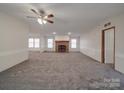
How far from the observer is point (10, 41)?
6.15m

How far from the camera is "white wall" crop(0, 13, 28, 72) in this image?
5.48m

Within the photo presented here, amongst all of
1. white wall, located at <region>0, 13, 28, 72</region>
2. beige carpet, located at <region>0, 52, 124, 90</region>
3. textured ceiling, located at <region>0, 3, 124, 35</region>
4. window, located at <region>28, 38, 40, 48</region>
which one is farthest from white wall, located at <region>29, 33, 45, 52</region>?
beige carpet, located at <region>0, 52, 124, 90</region>

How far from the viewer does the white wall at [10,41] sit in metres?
5.48

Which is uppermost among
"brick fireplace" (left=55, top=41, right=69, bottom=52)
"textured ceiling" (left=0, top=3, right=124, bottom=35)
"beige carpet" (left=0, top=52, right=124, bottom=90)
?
"textured ceiling" (left=0, top=3, right=124, bottom=35)

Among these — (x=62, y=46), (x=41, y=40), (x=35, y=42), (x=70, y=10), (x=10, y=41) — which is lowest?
(x=62, y=46)

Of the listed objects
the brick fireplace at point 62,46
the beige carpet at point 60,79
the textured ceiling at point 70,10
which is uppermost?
the textured ceiling at point 70,10

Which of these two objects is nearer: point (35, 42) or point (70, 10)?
point (70, 10)

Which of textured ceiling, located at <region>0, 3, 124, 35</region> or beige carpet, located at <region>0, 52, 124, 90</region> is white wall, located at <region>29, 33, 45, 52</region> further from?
beige carpet, located at <region>0, 52, 124, 90</region>

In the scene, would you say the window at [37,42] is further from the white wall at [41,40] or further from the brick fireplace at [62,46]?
the brick fireplace at [62,46]

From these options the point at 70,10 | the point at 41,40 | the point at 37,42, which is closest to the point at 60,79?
the point at 70,10

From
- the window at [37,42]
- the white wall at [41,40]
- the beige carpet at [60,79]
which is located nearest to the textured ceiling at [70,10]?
the beige carpet at [60,79]

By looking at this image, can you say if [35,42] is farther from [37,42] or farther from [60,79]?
[60,79]

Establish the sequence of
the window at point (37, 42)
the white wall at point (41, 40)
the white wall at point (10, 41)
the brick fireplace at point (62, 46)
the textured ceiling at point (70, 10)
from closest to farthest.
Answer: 1. the textured ceiling at point (70, 10)
2. the white wall at point (10, 41)
3. the white wall at point (41, 40)
4. the window at point (37, 42)
5. the brick fireplace at point (62, 46)

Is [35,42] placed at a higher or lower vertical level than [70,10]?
lower
